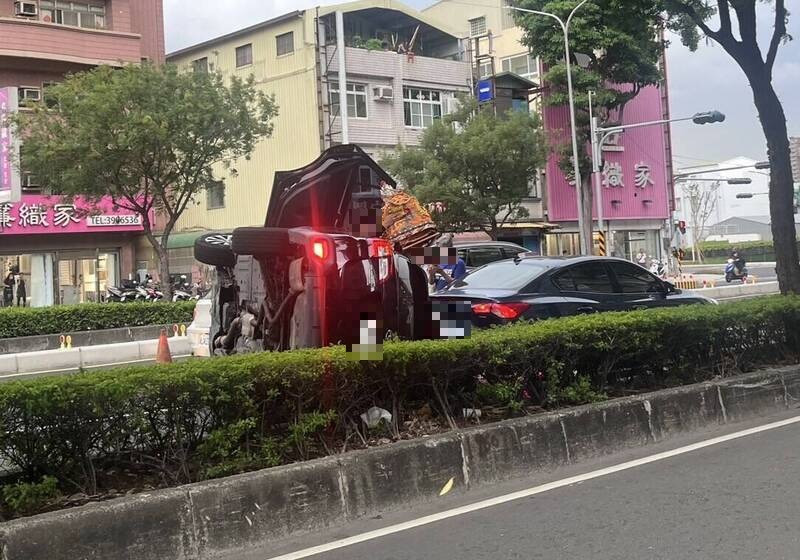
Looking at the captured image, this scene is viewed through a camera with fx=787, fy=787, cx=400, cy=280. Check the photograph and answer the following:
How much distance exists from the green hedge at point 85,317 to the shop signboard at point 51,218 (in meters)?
8.43

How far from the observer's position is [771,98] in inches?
408

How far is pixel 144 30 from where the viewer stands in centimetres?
3125

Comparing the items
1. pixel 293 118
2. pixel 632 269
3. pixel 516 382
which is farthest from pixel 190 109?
pixel 516 382

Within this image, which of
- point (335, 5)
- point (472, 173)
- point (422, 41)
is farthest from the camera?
point (422, 41)

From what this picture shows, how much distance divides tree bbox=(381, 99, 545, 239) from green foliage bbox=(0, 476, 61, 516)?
25194 mm

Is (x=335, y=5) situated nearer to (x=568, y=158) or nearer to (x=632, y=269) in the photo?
(x=568, y=158)

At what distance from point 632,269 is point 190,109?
48.7 feet

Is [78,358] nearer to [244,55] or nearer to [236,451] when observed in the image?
[236,451]

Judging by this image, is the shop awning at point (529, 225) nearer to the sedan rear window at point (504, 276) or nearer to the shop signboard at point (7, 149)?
the shop signboard at point (7, 149)

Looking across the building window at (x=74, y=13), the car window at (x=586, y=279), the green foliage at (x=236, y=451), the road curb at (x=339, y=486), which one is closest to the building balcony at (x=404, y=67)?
the building window at (x=74, y=13)

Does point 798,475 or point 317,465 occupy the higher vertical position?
point 317,465

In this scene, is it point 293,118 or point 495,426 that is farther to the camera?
point 293,118

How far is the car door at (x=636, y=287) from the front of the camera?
9039 mm

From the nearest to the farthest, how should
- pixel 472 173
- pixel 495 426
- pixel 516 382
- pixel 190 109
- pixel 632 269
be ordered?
pixel 495 426 < pixel 516 382 < pixel 632 269 < pixel 190 109 < pixel 472 173
